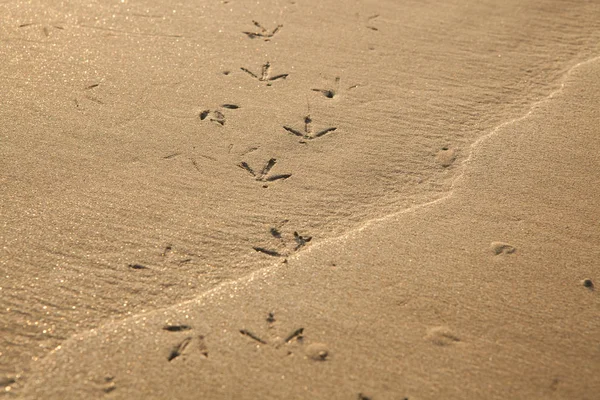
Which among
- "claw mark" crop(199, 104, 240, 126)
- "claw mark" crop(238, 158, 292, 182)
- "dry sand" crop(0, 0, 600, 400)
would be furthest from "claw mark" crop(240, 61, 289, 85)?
"claw mark" crop(238, 158, 292, 182)

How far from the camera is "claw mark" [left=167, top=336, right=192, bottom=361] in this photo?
5.79 ft

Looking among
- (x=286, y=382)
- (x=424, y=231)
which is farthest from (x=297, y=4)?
(x=286, y=382)

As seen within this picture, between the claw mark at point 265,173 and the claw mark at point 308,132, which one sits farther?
the claw mark at point 308,132

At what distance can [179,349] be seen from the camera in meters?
1.78

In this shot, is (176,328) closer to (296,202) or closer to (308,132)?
(296,202)

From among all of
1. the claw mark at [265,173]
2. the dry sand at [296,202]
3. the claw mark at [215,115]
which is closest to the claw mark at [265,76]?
the dry sand at [296,202]

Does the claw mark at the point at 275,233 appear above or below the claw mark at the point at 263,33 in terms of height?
below

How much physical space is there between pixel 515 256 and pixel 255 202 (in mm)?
874

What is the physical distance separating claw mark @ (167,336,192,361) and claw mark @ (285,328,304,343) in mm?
269

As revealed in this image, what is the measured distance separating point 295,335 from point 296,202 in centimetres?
57

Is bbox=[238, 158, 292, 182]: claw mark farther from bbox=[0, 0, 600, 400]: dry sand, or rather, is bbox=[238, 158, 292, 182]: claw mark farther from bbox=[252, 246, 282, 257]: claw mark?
bbox=[252, 246, 282, 257]: claw mark

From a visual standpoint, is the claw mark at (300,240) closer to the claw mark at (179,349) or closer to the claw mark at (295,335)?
the claw mark at (295,335)

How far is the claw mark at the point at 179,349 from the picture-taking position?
1765 mm

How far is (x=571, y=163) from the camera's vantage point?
250 centimetres
